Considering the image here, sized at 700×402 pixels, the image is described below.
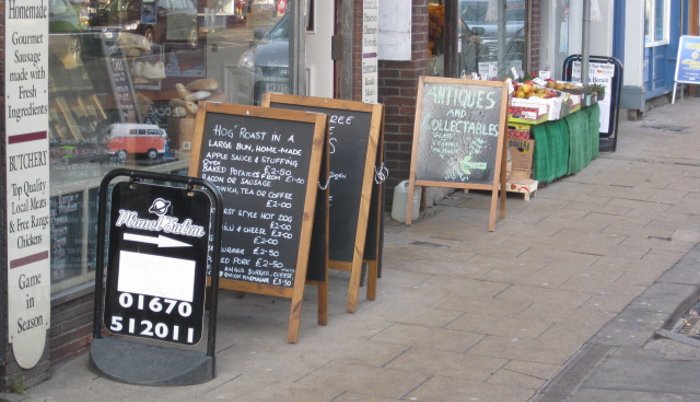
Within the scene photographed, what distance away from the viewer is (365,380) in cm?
605

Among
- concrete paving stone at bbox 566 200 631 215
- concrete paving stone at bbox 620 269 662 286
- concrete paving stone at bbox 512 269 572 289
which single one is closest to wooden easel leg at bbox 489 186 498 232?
concrete paving stone at bbox 512 269 572 289

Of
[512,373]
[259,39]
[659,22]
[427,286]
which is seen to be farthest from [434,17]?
[659,22]

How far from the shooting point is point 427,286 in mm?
8039

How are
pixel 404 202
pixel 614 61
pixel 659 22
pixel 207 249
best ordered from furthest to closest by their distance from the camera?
pixel 659 22 < pixel 614 61 < pixel 404 202 < pixel 207 249

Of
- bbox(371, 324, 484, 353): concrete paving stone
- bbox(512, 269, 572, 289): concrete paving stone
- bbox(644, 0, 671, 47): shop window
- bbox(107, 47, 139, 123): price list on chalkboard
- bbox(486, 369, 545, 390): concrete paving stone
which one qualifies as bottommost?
Answer: bbox(486, 369, 545, 390): concrete paving stone

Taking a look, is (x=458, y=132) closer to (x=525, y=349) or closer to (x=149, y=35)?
(x=149, y=35)

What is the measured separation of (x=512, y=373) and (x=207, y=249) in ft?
5.66

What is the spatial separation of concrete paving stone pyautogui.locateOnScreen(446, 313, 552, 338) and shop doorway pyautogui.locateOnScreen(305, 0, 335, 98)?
2.69 metres

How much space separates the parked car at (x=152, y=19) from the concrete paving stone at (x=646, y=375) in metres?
3.33

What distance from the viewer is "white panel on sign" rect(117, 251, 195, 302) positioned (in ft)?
19.4

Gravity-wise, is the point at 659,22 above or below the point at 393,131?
above

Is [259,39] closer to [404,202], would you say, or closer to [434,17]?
[404,202]

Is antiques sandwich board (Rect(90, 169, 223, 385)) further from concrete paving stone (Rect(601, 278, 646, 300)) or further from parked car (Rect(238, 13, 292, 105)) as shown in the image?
concrete paving stone (Rect(601, 278, 646, 300))

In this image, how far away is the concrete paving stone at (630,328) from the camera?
688cm
